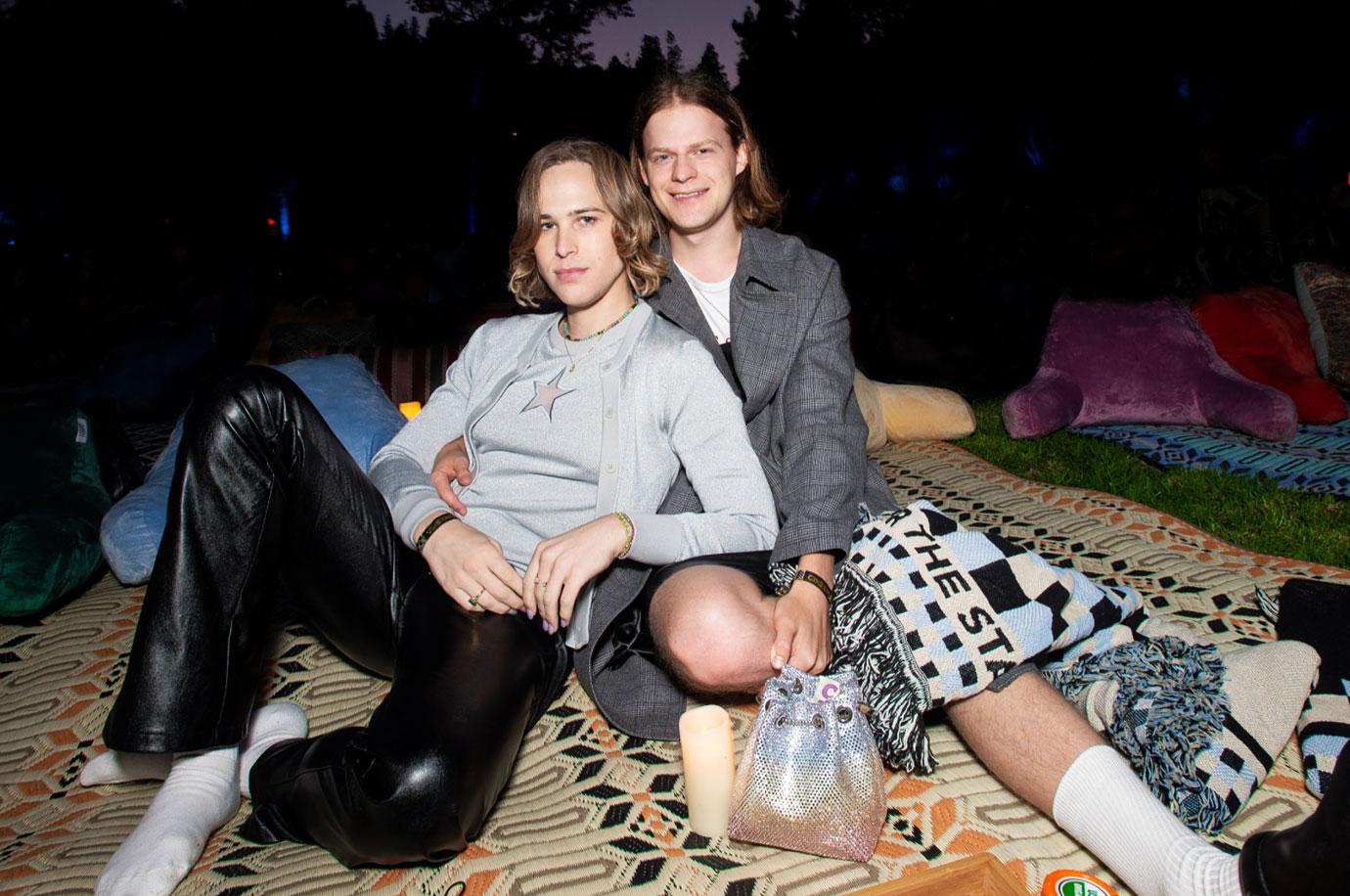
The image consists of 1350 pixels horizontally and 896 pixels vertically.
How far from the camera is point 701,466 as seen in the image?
5.39 ft

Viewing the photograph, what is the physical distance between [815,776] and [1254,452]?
9.62ft

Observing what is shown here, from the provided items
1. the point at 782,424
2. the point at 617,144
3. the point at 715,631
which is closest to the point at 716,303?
the point at 782,424

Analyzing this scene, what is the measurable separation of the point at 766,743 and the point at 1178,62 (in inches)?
463

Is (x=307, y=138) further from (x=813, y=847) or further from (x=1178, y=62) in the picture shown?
(x=813, y=847)

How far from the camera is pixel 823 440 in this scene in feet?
5.70

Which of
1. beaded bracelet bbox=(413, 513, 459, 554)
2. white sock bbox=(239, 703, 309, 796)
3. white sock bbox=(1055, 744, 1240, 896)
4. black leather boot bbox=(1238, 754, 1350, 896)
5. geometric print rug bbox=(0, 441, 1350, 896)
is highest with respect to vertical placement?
beaded bracelet bbox=(413, 513, 459, 554)

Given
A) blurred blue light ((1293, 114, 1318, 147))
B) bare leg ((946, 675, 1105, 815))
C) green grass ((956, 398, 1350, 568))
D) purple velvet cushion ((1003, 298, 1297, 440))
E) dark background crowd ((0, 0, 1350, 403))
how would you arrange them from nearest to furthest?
bare leg ((946, 675, 1105, 815))
green grass ((956, 398, 1350, 568))
purple velvet cushion ((1003, 298, 1297, 440))
dark background crowd ((0, 0, 1350, 403))
blurred blue light ((1293, 114, 1318, 147))

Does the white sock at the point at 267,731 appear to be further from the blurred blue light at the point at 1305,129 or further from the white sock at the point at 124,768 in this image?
the blurred blue light at the point at 1305,129

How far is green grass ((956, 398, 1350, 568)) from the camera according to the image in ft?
8.64

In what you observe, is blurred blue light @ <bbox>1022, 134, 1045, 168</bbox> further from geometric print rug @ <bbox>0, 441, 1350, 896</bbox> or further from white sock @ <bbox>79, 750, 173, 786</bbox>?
white sock @ <bbox>79, 750, 173, 786</bbox>

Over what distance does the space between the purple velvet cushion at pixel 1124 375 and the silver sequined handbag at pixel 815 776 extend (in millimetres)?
2829

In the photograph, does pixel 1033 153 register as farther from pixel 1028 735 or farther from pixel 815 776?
pixel 815 776

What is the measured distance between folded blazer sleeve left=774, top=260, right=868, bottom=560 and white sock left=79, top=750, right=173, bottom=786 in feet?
4.15

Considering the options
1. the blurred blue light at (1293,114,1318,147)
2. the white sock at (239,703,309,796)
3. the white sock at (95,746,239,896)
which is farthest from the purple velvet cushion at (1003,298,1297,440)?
the blurred blue light at (1293,114,1318,147)
